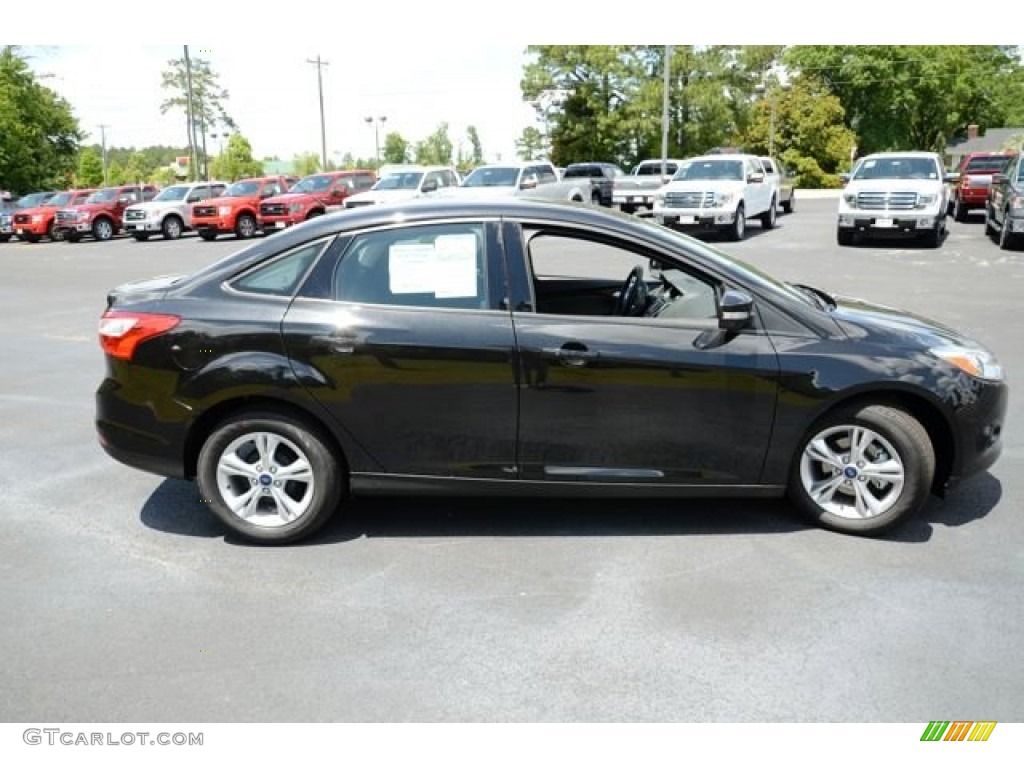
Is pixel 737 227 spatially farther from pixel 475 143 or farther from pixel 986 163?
pixel 475 143

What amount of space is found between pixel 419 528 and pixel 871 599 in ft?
7.11

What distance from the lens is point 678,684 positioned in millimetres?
3158

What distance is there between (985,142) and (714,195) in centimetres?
6862

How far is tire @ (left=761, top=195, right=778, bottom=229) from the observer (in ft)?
77.0

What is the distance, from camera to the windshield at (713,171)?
20.9 metres

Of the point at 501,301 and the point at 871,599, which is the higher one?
the point at 501,301

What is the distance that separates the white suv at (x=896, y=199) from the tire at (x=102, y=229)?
23.5 meters

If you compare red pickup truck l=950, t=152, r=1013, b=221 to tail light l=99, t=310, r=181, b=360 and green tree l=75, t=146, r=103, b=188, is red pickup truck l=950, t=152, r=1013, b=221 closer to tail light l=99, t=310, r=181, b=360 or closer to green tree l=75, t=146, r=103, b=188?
tail light l=99, t=310, r=181, b=360

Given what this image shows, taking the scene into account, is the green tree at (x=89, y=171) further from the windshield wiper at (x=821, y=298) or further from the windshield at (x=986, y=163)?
the windshield wiper at (x=821, y=298)

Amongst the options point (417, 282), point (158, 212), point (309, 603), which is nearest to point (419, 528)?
point (309, 603)

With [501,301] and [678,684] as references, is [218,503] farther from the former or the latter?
[678,684]

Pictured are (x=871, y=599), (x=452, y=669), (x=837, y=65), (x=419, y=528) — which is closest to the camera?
(x=452, y=669)

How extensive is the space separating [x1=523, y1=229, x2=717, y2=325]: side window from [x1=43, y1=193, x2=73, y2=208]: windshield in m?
30.5
